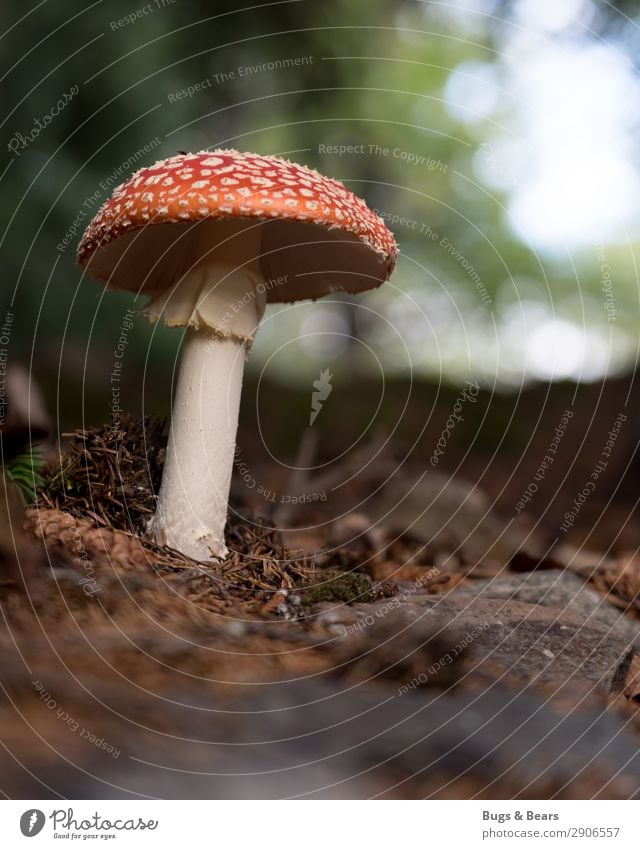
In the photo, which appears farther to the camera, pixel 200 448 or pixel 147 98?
pixel 147 98

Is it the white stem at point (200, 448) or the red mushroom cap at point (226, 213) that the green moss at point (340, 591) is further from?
the red mushroom cap at point (226, 213)

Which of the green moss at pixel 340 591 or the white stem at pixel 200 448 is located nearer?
the green moss at pixel 340 591

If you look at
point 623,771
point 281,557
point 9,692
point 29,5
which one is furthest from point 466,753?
point 29,5

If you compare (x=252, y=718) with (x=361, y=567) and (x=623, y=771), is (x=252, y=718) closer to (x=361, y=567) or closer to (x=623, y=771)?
(x=623, y=771)

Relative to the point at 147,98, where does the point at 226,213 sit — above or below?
below

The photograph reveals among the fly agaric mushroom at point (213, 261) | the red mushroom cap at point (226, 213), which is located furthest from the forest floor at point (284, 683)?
the red mushroom cap at point (226, 213)

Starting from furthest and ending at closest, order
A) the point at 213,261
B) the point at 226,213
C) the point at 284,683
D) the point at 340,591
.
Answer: the point at 213,261 < the point at 340,591 < the point at 226,213 < the point at 284,683

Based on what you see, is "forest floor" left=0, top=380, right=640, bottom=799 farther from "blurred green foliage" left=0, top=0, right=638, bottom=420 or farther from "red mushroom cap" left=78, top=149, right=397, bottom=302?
Result: "blurred green foliage" left=0, top=0, right=638, bottom=420

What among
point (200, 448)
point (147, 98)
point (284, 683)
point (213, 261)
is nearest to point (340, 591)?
point (200, 448)

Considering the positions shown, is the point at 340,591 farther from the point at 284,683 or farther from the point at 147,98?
the point at 147,98
